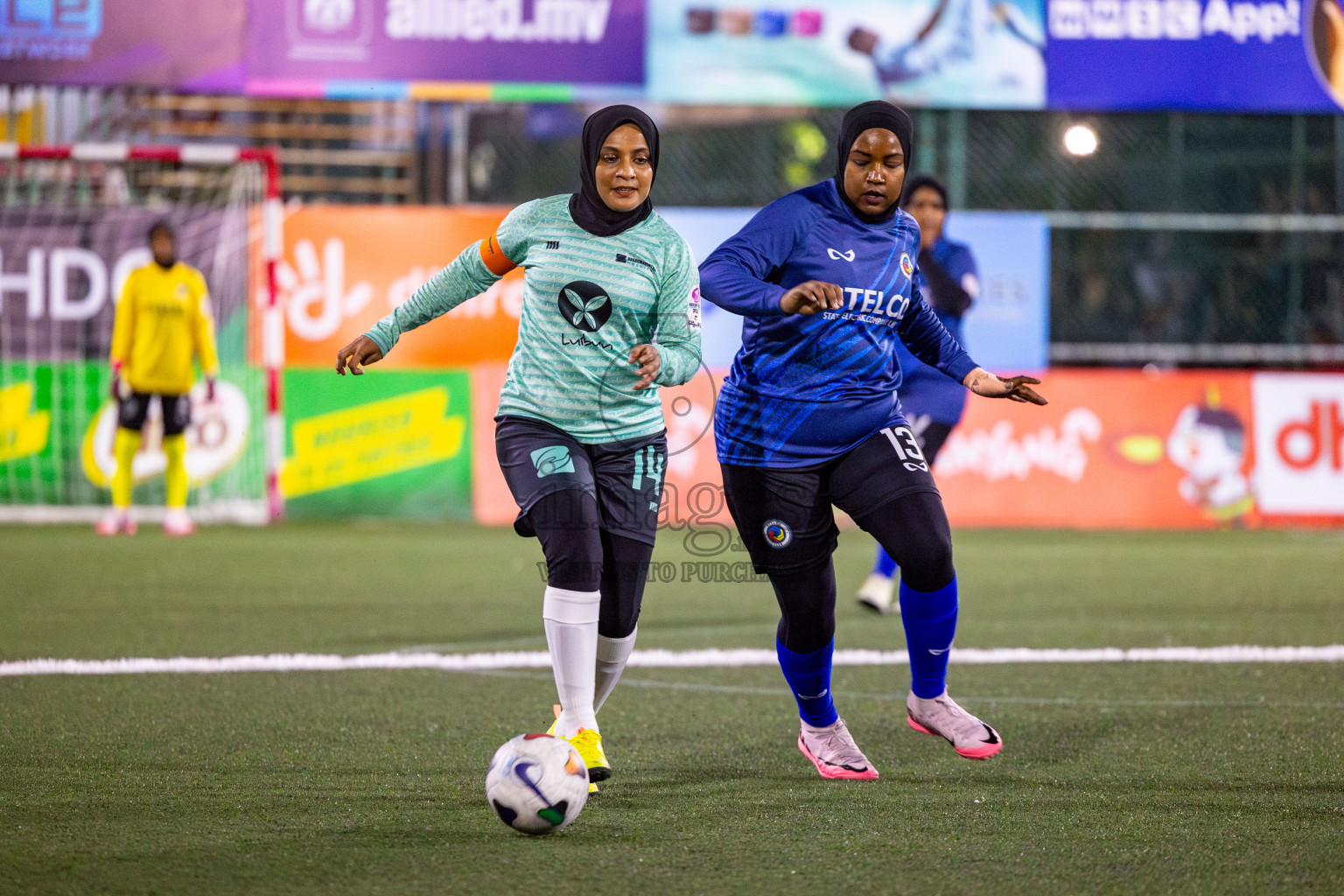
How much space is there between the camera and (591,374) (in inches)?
175

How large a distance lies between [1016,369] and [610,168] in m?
10.0

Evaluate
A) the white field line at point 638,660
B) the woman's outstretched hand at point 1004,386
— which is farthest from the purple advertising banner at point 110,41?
the woman's outstretched hand at point 1004,386

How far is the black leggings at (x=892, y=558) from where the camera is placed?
15.3 ft

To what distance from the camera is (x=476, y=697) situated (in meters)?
5.85

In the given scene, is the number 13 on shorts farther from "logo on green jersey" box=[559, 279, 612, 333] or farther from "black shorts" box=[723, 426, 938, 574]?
"logo on green jersey" box=[559, 279, 612, 333]

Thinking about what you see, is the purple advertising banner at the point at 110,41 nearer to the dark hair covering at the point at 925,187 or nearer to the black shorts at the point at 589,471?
the dark hair covering at the point at 925,187

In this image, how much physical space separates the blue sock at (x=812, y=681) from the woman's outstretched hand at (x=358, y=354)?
1517 mm

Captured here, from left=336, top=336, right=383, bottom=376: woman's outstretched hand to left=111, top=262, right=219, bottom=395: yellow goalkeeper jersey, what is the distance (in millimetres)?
7851

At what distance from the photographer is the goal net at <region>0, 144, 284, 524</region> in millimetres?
12883

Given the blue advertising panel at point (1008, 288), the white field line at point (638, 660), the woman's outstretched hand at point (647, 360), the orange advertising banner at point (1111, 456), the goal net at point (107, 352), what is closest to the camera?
the woman's outstretched hand at point (647, 360)

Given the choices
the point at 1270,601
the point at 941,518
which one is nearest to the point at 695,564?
the point at 1270,601

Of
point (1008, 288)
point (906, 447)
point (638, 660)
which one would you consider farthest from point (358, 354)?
point (1008, 288)

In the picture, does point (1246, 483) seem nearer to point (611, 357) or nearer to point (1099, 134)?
point (1099, 134)

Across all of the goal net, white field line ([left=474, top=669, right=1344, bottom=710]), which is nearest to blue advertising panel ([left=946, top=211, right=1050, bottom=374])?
the goal net
